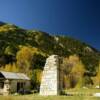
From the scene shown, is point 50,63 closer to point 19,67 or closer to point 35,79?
point 35,79

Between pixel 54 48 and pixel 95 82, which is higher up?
pixel 54 48

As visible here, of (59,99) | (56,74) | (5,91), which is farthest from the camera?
(5,91)

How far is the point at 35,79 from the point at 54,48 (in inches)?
4456

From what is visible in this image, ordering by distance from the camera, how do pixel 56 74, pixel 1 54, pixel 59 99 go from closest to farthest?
1. pixel 59 99
2. pixel 56 74
3. pixel 1 54

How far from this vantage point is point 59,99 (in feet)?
94.6

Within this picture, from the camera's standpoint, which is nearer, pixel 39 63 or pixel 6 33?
pixel 39 63

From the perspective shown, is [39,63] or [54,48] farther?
[54,48]

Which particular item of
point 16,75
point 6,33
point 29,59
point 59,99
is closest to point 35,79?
point 16,75

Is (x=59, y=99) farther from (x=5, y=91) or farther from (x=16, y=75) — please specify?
(x=16, y=75)

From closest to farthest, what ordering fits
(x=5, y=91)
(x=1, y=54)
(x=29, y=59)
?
(x=5, y=91), (x=29, y=59), (x=1, y=54)

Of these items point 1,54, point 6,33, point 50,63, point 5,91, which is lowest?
point 5,91

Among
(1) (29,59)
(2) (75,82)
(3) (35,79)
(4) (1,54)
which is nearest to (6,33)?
(4) (1,54)

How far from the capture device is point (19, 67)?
93.8 meters

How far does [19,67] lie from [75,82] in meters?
20.0
